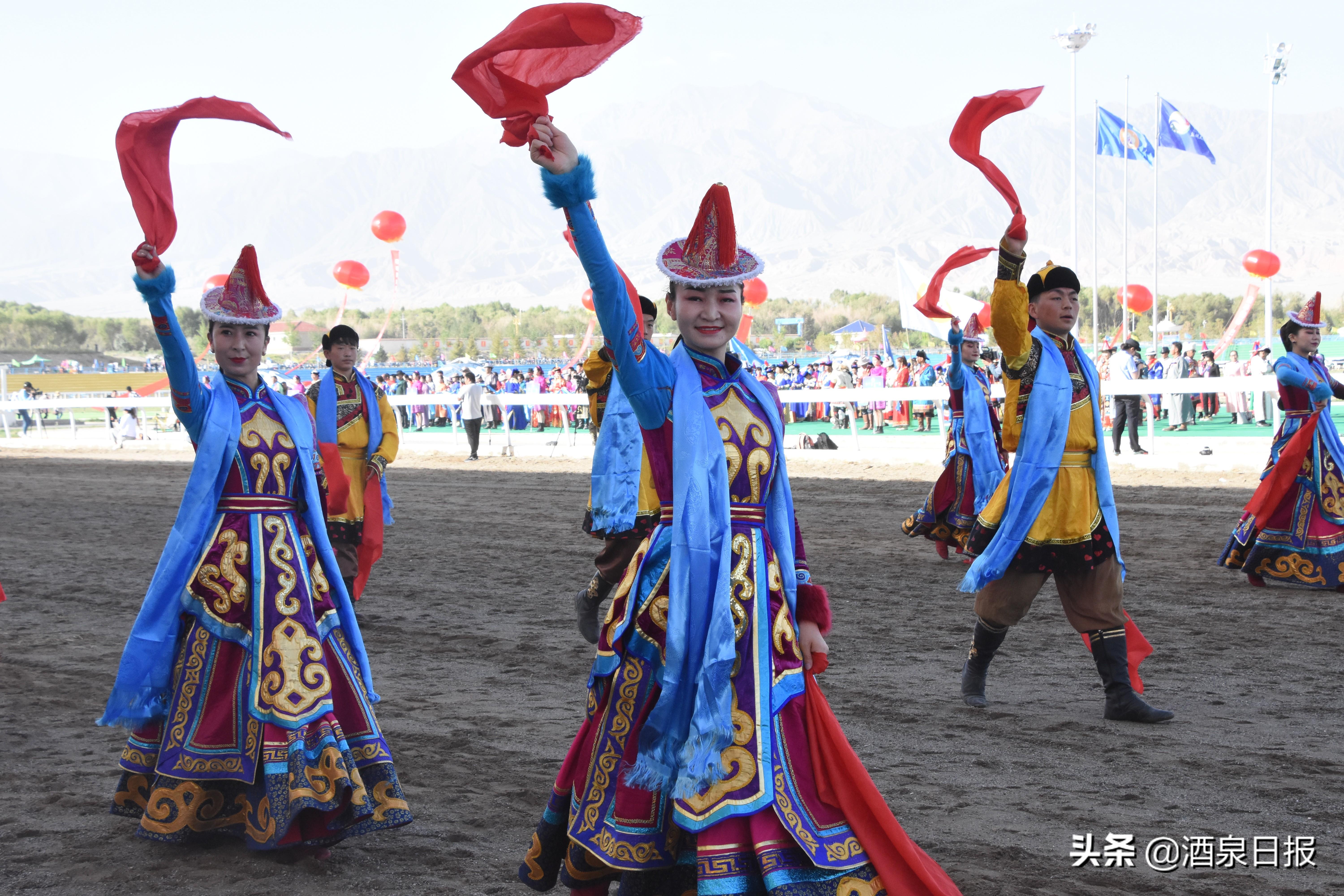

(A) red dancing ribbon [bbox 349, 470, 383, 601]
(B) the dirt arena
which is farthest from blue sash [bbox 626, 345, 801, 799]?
(A) red dancing ribbon [bbox 349, 470, 383, 601]

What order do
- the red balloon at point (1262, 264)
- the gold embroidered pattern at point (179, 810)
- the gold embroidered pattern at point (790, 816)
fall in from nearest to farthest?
the gold embroidered pattern at point (790, 816) < the gold embroidered pattern at point (179, 810) < the red balloon at point (1262, 264)

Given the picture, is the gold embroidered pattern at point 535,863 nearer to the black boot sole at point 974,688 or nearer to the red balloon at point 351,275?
the black boot sole at point 974,688

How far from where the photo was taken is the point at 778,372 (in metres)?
33.0

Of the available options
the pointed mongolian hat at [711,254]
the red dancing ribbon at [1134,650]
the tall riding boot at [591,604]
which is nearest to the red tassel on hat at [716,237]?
the pointed mongolian hat at [711,254]

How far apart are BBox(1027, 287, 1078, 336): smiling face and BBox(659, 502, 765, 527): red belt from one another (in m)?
3.03

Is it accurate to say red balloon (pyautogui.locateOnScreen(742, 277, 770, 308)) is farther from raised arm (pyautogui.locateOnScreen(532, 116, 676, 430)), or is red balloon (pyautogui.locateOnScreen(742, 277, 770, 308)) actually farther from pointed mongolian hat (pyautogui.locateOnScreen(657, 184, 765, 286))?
raised arm (pyautogui.locateOnScreen(532, 116, 676, 430))

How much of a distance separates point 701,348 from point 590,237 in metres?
0.50

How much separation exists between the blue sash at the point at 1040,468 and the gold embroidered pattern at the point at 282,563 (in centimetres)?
308

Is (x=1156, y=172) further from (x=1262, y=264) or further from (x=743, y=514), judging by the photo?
(x=743, y=514)

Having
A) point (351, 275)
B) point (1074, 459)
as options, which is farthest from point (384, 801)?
point (351, 275)

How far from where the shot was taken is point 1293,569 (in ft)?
29.8

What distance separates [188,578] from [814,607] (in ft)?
7.44

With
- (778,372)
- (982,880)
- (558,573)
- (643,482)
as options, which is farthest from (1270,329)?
(982,880)

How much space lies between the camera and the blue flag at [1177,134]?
32844 millimetres
